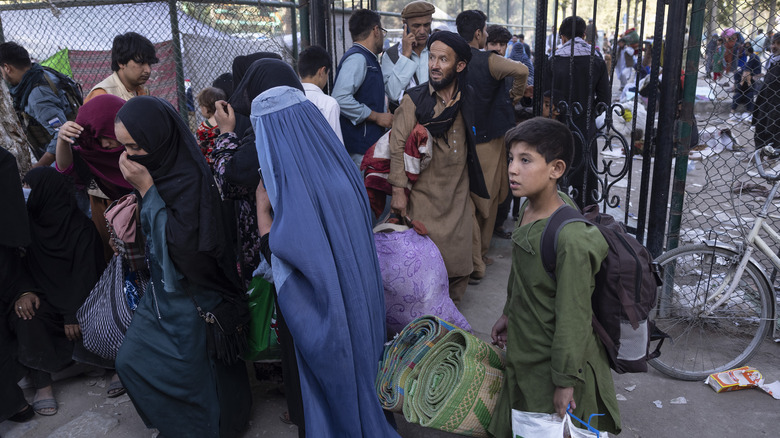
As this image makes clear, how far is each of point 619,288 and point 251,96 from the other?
1.92m

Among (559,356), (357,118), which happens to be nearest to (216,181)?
(357,118)

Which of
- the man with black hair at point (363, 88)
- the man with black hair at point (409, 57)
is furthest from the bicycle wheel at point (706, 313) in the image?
the man with black hair at point (409, 57)

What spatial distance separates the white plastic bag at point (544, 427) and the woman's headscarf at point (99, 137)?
7.95ft

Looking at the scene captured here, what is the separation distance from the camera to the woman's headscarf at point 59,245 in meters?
3.17

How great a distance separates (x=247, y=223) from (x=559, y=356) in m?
1.77

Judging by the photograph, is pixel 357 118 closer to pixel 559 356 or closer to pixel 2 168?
pixel 2 168

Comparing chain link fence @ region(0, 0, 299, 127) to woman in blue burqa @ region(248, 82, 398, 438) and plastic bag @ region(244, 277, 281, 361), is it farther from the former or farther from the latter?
woman in blue burqa @ region(248, 82, 398, 438)

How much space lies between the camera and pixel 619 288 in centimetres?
196

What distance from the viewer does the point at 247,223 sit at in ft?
9.91

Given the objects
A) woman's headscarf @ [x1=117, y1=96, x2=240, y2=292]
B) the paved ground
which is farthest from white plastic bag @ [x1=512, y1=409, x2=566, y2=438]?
woman's headscarf @ [x1=117, y1=96, x2=240, y2=292]

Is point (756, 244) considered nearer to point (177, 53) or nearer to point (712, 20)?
point (712, 20)

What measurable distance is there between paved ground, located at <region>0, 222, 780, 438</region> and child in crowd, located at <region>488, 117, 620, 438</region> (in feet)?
2.84

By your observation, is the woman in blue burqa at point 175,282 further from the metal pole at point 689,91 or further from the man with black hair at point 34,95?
the metal pole at point 689,91

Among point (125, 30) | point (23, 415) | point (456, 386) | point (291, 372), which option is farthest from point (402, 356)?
point (125, 30)
